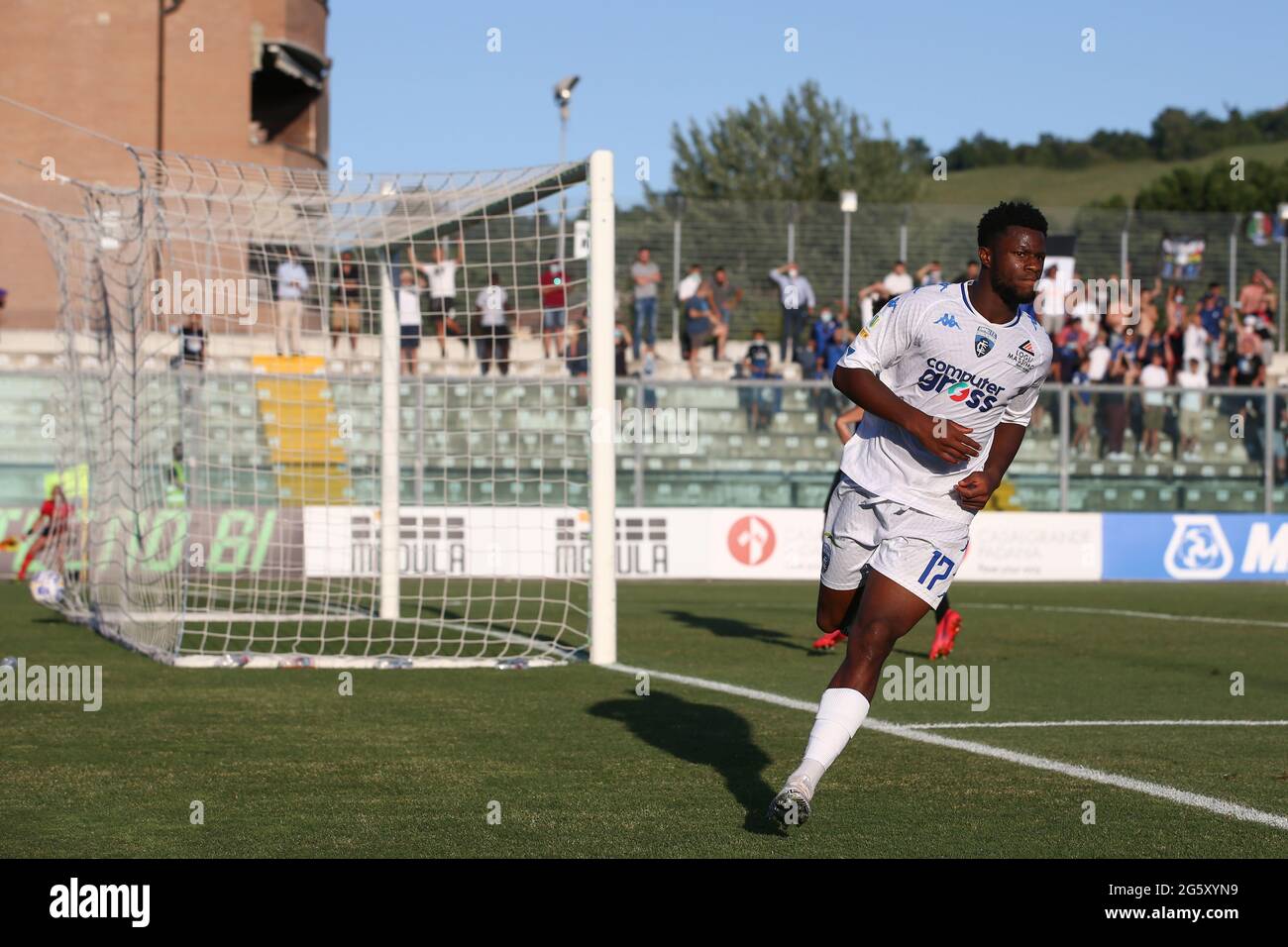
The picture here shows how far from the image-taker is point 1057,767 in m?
7.23

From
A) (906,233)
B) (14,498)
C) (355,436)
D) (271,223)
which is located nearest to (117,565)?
(271,223)

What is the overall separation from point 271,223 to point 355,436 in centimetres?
713

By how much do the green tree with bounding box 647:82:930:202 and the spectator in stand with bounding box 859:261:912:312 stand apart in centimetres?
5805

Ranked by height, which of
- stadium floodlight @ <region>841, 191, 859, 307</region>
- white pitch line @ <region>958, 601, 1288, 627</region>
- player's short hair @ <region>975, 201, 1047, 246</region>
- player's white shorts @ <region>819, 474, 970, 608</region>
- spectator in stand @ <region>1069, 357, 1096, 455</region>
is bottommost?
white pitch line @ <region>958, 601, 1288, 627</region>

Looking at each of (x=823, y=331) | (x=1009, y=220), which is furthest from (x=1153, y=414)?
(x=1009, y=220)

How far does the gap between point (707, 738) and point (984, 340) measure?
9.09 feet

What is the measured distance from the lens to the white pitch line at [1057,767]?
6113 millimetres

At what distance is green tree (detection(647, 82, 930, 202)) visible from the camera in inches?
3401

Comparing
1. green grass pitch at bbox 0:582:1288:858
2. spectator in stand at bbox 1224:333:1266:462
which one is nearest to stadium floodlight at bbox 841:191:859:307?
spectator in stand at bbox 1224:333:1266:462

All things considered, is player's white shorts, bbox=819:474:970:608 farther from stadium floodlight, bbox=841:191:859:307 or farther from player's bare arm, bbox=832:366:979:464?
stadium floodlight, bbox=841:191:859:307

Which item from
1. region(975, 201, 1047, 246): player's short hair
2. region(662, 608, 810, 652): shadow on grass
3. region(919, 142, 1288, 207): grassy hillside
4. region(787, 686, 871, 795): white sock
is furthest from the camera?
region(919, 142, 1288, 207): grassy hillside

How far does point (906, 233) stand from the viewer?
96.5 ft

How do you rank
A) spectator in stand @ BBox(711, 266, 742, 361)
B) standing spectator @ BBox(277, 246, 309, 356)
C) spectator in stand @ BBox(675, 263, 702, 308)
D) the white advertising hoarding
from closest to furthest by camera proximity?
standing spectator @ BBox(277, 246, 309, 356) < the white advertising hoarding < spectator in stand @ BBox(675, 263, 702, 308) < spectator in stand @ BBox(711, 266, 742, 361)
